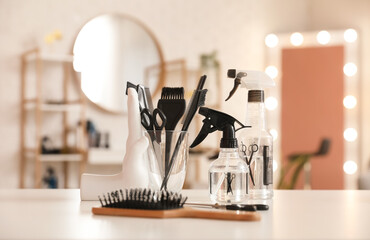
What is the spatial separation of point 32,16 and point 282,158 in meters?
2.71

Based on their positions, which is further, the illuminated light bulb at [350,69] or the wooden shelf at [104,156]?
the illuminated light bulb at [350,69]

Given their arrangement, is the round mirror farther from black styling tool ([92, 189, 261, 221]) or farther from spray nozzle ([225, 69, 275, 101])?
black styling tool ([92, 189, 261, 221])

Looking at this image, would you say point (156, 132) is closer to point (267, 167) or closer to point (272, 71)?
point (267, 167)

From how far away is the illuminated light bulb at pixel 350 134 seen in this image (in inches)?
227

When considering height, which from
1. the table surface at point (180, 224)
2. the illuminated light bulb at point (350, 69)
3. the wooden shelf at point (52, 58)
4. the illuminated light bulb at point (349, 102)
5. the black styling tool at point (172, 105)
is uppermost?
the illuminated light bulb at point (350, 69)

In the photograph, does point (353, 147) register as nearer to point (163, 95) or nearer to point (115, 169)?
point (115, 169)

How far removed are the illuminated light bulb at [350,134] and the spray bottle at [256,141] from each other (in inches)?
186

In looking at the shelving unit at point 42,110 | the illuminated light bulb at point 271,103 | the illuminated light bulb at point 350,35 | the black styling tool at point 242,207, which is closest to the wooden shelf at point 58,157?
the shelving unit at point 42,110

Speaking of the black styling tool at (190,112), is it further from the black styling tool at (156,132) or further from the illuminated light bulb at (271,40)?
the illuminated light bulb at (271,40)

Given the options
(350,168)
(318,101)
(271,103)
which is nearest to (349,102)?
(318,101)

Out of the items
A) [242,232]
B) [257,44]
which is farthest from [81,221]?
[257,44]

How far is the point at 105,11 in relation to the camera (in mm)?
5078

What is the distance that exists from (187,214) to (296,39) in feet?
17.3

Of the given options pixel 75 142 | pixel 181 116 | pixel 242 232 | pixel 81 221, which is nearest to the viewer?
pixel 242 232
